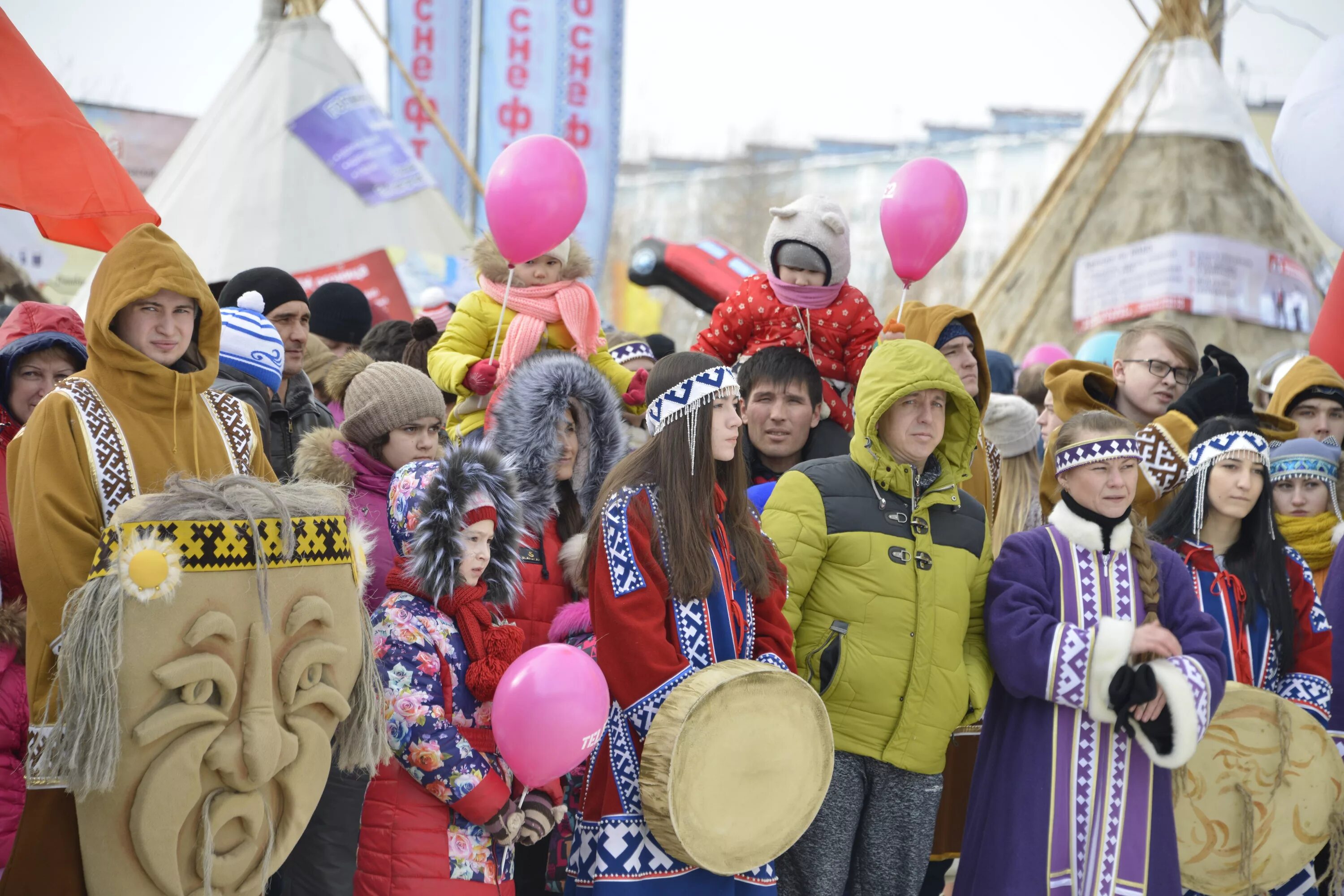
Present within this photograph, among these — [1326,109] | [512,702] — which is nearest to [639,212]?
[1326,109]

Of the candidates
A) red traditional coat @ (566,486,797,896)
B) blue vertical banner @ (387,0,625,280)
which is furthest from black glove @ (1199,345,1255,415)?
blue vertical banner @ (387,0,625,280)

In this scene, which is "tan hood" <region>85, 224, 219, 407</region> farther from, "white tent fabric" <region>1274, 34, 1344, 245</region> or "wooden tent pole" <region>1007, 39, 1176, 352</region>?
"wooden tent pole" <region>1007, 39, 1176, 352</region>

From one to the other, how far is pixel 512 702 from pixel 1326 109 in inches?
166

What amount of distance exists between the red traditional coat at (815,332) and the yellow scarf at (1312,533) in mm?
1707

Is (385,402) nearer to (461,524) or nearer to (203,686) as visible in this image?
(461,524)

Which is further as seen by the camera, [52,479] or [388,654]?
[388,654]

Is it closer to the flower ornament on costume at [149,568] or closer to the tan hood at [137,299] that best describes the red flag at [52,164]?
the tan hood at [137,299]

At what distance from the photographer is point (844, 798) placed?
3.55m

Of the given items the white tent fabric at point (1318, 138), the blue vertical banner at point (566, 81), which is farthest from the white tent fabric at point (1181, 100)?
the white tent fabric at point (1318, 138)

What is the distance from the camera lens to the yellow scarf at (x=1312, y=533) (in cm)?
487

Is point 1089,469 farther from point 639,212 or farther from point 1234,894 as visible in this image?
point 639,212

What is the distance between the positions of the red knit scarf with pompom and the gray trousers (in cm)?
99

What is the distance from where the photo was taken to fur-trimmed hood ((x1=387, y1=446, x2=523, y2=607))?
321 cm

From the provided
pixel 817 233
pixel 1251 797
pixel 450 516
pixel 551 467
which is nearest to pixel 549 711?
pixel 450 516
